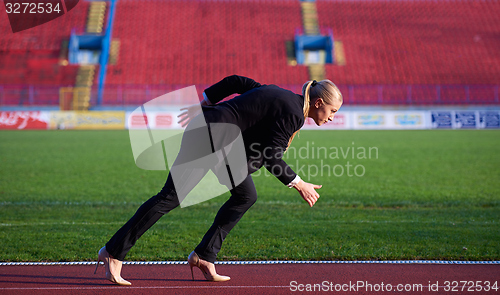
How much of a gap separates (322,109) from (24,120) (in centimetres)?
2802

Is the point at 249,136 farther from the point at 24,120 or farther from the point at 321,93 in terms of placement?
the point at 24,120

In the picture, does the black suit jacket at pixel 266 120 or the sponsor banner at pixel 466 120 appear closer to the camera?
the black suit jacket at pixel 266 120

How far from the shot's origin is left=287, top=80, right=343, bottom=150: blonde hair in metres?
3.59

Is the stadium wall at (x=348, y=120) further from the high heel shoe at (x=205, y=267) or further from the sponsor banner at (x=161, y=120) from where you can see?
the high heel shoe at (x=205, y=267)

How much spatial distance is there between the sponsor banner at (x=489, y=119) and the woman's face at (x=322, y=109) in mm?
28173

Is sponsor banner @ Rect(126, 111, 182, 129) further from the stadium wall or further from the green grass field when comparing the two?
the green grass field

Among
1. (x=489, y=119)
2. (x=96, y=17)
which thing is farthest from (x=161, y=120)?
(x=96, y=17)

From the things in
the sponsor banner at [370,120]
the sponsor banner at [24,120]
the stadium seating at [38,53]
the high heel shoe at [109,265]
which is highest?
the stadium seating at [38,53]

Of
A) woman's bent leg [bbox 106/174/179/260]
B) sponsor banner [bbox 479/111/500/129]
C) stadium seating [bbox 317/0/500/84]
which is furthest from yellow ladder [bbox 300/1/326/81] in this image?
woman's bent leg [bbox 106/174/179/260]

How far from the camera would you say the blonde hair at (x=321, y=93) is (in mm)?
3594

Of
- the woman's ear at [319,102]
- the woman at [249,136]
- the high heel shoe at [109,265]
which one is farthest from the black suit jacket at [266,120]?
the high heel shoe at [109,265]

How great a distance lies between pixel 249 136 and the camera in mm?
3721

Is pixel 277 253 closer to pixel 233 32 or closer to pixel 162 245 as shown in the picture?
pixel 162 245

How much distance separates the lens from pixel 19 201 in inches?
324
